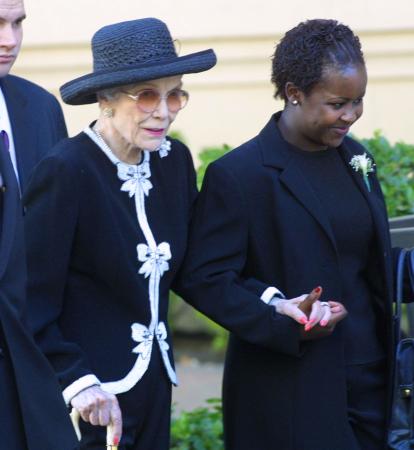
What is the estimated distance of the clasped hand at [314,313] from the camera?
4.08 metres

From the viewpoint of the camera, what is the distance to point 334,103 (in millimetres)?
4191

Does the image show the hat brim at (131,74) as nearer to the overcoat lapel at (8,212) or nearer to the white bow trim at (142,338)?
the overcoat lapel at (8,212)

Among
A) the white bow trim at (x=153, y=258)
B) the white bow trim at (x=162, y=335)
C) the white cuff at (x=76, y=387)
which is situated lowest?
the white cuff at (x=76, y=387)

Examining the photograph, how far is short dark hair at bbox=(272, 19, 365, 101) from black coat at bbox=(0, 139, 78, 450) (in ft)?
3.16

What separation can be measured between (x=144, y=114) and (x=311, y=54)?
1.81ft

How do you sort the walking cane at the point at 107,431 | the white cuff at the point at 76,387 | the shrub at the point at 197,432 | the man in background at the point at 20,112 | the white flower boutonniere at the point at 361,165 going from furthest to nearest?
the shrub at the point at 197,432 < the man in background at the point at 20,112 < the white flower boutonniere at the point at 361,165 < the white cuff at the point at 76,387 < the walking cane at the point at 107,431

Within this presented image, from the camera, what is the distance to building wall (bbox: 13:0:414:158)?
7996mm

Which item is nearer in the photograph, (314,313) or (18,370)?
(18,370)

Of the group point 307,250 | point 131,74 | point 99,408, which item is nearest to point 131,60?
point 131,74

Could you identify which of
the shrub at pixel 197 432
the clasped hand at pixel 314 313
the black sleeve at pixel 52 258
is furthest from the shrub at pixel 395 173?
the black sleeve at pixel 52 258

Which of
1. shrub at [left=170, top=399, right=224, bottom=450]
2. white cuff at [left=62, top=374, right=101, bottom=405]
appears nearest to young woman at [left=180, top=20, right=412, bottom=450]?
white cuff at [left=62, top=374, right=101, bottom=405]

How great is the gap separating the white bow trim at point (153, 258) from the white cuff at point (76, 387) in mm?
345

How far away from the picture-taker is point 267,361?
4.38m

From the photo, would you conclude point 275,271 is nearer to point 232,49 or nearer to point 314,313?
point 314,313
